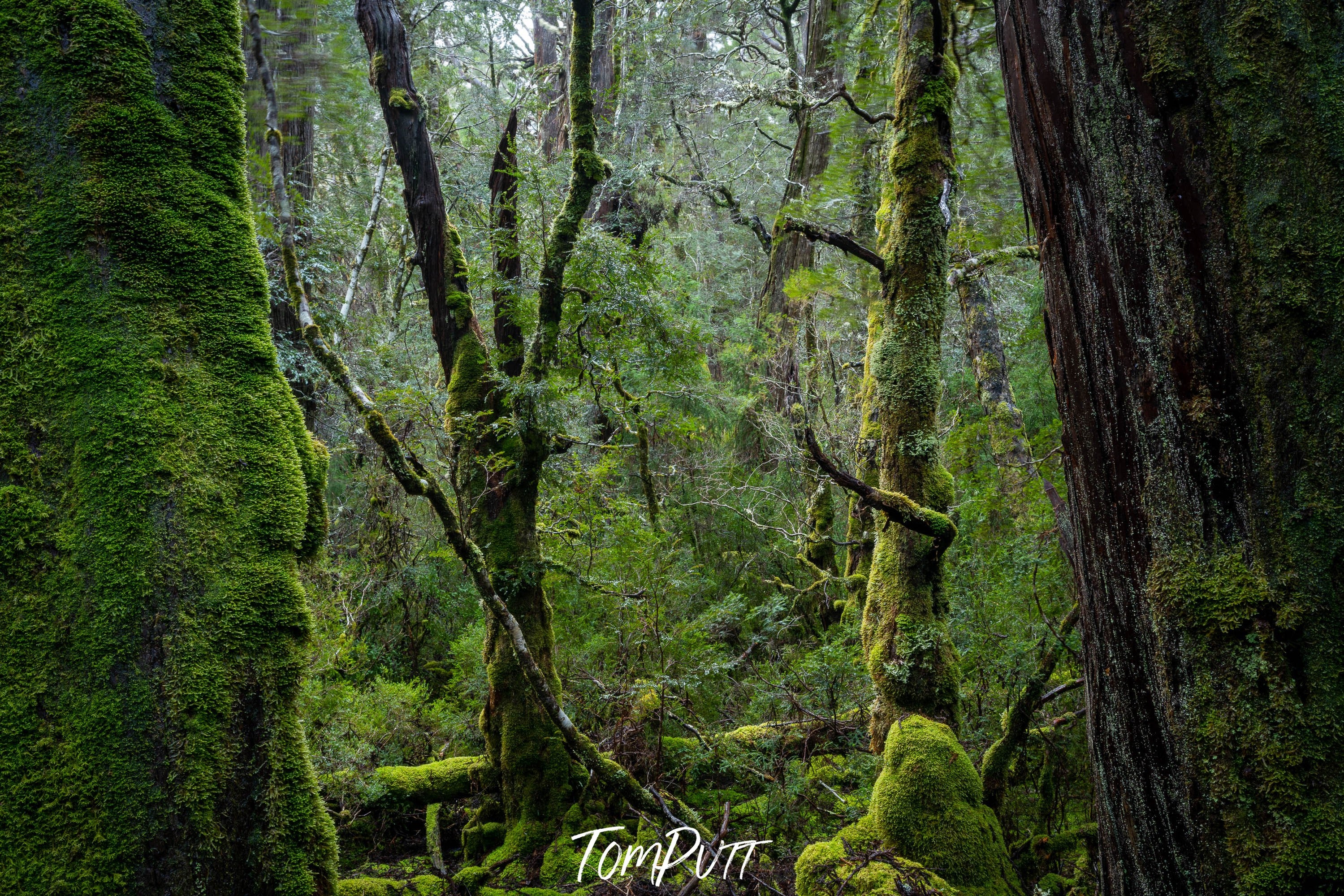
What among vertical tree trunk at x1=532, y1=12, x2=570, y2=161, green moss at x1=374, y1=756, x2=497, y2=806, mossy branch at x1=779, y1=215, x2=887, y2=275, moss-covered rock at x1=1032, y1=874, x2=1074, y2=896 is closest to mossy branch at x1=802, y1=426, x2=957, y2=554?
mossy branch at x1=779, y1=215, x2=887, y2=275

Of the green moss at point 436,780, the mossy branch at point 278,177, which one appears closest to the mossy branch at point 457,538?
the mossy branch at point 278,177

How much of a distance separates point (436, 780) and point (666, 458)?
6.28 m

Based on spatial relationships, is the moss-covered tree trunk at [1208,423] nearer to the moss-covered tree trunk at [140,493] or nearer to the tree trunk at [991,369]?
the moss-covered tree trunk at [140,493]

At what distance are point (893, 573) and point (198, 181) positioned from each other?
421cm

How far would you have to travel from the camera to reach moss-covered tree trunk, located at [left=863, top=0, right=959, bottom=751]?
4543 millimetres

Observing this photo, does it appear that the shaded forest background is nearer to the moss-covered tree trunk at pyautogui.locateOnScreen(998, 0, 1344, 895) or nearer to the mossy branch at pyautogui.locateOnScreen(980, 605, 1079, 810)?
the mossy branch at pyautogui.locateOnScreen(980, 605, 1079, 810)

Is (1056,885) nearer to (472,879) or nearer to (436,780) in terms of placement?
(472,879)

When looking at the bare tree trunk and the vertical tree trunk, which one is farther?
the vertical tree trunk

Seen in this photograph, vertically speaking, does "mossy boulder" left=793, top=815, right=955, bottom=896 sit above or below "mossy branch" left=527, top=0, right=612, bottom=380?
below

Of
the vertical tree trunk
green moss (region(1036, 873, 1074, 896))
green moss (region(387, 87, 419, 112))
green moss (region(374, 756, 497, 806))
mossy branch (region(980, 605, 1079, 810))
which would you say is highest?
the vertical tree trunk

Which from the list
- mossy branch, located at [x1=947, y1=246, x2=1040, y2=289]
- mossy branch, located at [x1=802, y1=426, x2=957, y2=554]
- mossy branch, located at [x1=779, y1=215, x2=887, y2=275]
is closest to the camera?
mossy branch, located at [x1=802, y1=426, x2=957, y2=554]

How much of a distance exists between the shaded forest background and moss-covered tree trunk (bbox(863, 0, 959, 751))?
0.44 m

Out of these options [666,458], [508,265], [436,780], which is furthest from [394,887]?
[666,458]

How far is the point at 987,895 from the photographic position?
11.5 feet
